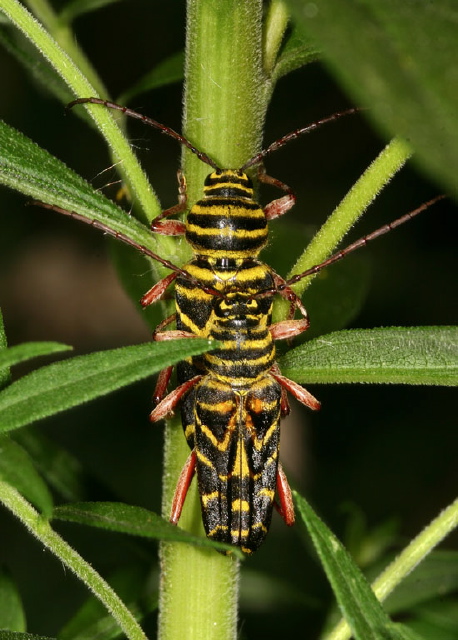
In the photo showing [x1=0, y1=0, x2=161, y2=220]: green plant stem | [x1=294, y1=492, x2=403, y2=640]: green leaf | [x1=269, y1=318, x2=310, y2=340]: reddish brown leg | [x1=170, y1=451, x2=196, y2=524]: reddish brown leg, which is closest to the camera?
[x1=294, y1=492, x2=403, y2=640]: green leaf

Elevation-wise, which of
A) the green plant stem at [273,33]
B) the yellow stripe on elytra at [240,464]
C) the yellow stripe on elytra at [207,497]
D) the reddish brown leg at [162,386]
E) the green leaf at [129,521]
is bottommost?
the green leaf at [129,521]

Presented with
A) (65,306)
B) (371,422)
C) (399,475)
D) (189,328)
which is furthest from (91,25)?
(189,328)

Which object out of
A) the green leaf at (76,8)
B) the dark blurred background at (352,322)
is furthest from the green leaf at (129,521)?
the dark blurred background at (352,322)

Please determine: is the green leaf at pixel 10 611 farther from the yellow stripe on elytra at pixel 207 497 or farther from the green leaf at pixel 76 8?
the green leaf at pixel 76 8

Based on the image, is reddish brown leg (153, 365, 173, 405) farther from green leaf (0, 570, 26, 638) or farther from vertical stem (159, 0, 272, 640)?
green leaf (0, 570, 26, 638)

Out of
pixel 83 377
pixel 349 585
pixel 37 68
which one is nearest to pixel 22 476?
pixel 83 377

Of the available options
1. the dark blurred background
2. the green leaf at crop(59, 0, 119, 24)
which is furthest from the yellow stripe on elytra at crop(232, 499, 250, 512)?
the dark blurred background
